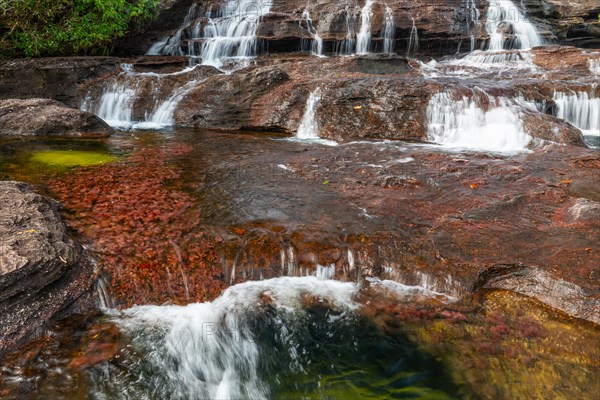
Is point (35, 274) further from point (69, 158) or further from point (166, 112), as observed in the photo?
point (166, 112)

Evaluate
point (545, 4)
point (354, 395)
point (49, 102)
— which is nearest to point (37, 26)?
point (49, 102)

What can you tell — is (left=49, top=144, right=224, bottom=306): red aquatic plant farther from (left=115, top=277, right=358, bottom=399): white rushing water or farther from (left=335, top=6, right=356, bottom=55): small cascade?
(left=335, top=6, right=356, bottom=55): small cascade

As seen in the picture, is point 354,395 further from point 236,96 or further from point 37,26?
point 37,26

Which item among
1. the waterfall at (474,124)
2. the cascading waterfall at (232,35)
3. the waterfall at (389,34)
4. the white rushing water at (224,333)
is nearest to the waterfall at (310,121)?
the waterfall at (474,124)

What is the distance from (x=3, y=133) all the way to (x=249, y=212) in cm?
839

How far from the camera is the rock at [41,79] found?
12.6 meters

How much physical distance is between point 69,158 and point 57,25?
8.42 metres

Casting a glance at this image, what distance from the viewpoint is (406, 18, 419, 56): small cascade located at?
16.4 metres

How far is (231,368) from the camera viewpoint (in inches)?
145

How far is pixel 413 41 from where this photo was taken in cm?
1655

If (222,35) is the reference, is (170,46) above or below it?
below

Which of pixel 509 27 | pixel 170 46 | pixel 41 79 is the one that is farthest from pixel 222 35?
pixel 509 27

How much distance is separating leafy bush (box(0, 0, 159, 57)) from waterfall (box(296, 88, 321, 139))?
781cm

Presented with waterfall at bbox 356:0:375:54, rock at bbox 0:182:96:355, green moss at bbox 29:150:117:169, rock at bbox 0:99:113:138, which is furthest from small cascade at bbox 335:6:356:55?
rock at bbox 0:182:96:355
